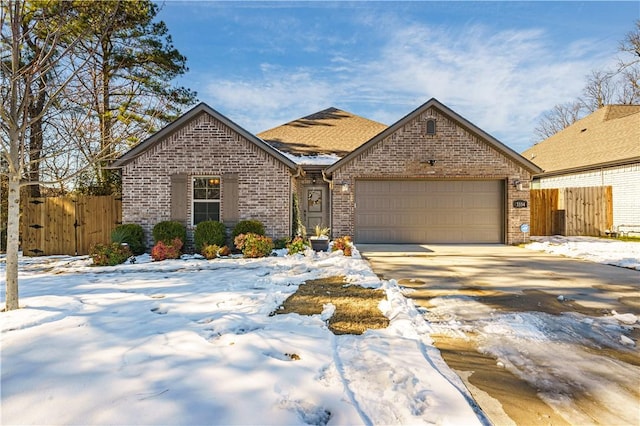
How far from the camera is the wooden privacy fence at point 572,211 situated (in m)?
13.9

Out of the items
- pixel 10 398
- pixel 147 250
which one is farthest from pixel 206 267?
pixel 10 398

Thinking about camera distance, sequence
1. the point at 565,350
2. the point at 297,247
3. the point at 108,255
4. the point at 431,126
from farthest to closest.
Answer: the point at 431,126 → the point at 297,247 → the point at 108,255 → the point at 565,350

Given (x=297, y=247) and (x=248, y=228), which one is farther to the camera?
(x=248, y=228)

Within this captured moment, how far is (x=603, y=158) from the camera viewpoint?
14641 millimetres

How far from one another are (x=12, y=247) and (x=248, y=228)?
18.9 ft

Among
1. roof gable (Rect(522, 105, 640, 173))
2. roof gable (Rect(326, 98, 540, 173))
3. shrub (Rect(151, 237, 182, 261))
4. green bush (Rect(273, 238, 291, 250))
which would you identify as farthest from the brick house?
roof gable (Rect(522, 105, 640, 173))

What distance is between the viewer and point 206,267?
750 centimetres

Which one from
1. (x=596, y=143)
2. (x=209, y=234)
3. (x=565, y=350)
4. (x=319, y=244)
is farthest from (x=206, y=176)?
(x=596, y=143)

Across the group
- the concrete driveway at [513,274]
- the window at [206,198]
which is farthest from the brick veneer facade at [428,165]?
the window at [206,198]

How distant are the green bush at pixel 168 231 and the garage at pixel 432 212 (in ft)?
19.0

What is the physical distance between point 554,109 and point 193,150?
35.5m

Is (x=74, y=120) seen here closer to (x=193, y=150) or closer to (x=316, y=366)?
(x=193, y=150)

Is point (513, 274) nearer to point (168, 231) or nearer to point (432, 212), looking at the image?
point (432, 212)

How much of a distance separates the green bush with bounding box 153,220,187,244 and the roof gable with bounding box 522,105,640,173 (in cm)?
1702
